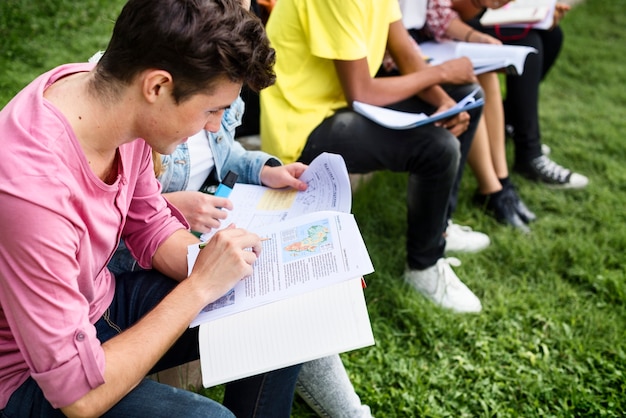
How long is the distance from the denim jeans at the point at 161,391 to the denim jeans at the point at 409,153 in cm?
86

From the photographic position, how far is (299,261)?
1.39m

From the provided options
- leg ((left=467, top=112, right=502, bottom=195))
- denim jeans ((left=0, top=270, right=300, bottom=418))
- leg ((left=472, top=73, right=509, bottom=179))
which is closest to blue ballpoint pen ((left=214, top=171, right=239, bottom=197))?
denim jeans ((left=0, top=270, right=300, bottom=418))

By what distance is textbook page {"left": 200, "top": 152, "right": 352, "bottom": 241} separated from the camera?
5.39 ft

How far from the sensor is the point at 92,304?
1.39m

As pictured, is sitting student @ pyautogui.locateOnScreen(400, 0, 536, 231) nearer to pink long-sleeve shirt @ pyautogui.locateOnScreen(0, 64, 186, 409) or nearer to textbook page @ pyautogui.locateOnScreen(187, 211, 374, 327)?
textbook page @ pyautogui.locateOnScreen(187, 211, 374, 327)

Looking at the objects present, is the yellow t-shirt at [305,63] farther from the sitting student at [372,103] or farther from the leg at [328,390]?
the leg at [328,390]

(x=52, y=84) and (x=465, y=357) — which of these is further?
(x=465, y=357)

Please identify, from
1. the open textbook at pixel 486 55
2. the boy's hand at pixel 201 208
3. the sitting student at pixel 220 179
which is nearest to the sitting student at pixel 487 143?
the open textbook at pixel 486 55

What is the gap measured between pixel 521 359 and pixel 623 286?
0.64m

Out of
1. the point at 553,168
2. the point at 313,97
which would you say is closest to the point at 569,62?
the point at 553,168

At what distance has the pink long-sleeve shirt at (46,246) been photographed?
1024 millimetres

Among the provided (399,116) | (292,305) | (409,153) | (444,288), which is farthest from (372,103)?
(292,305)

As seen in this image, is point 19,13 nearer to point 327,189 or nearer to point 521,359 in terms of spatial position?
point 327,189

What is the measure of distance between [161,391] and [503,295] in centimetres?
161
